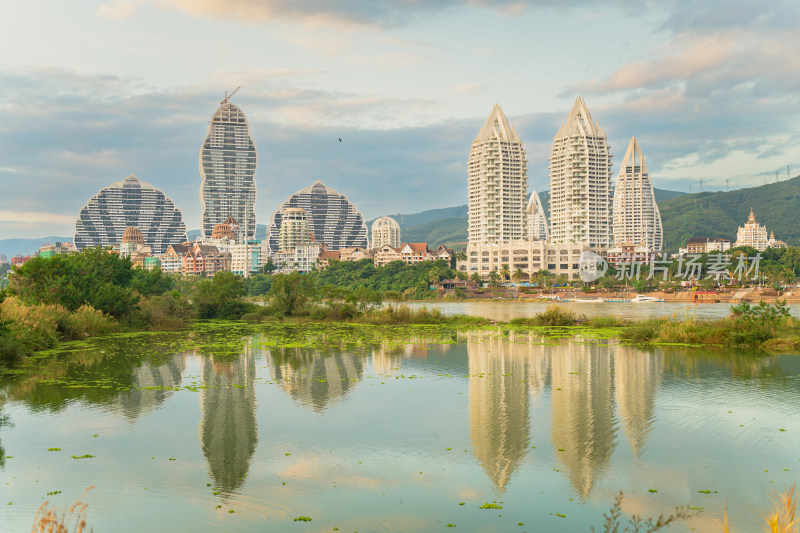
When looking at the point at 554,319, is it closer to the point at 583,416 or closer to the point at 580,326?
the point at 580,326

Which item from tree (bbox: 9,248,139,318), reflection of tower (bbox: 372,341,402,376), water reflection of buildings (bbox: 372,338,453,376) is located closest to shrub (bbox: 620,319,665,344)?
water reflection of buildings (bbox: 372,338,453,376)

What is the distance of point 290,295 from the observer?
60875 millimetres

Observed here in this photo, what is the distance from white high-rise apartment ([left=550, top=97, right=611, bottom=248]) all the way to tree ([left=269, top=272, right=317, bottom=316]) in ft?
445

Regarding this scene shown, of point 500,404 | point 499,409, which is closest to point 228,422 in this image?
point 499,409

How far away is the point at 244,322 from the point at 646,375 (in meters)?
38.7

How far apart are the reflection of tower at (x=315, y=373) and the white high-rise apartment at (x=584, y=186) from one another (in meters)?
159

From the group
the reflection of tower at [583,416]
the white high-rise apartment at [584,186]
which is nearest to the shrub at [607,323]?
the reflection of tower at [583,416]

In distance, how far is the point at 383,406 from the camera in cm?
2222

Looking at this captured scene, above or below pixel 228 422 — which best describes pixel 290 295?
above

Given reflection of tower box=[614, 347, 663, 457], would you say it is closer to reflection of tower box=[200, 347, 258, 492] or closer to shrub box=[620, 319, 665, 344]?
shrub box=[620, 319, 665, 344]

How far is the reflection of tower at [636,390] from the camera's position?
18.8 m

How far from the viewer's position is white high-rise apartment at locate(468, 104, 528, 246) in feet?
605

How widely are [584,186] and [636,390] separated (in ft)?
561

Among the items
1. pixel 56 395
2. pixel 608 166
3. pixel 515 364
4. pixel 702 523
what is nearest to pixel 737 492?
pixel 702 523
